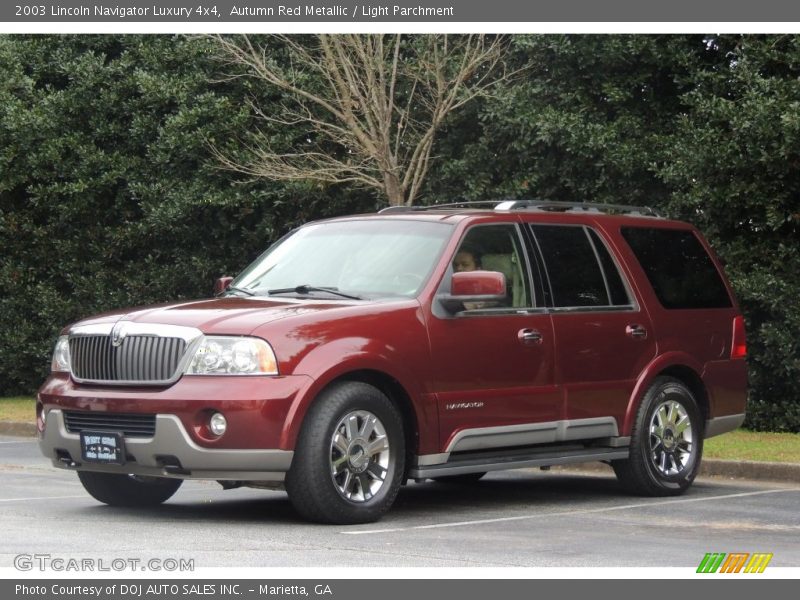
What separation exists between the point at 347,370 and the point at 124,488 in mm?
2172

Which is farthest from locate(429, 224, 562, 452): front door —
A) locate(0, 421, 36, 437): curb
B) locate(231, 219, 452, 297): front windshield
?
locate(0, 421, 36, 437): curb

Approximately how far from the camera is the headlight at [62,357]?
10.1m

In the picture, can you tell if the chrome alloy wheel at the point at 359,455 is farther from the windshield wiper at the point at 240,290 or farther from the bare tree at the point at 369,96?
the bare tree at the point at 369,96

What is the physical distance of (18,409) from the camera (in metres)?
20.5

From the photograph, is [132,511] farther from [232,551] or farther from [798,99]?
[798,99]

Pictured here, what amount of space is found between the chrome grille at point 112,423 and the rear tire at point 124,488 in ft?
2.62

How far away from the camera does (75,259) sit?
22359mm

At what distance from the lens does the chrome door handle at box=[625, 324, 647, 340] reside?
11375mm

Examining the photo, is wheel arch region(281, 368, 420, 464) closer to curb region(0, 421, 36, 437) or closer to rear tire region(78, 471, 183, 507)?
rear tire region(78, 471, 183, 507)

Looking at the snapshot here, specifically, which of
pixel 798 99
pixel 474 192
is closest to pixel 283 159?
pixel 474 192

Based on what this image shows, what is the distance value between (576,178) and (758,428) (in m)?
3.65

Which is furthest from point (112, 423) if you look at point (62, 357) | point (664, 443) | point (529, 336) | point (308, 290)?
point (664, 443)

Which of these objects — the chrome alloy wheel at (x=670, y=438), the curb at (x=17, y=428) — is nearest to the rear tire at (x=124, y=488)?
the chrome alloy wheel at (x=670, y=438)

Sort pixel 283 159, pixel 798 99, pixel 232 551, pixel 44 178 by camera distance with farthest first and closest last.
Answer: pixel 44 178 → pixel 283 159 → pixel 798 99 → pixel 232 551
